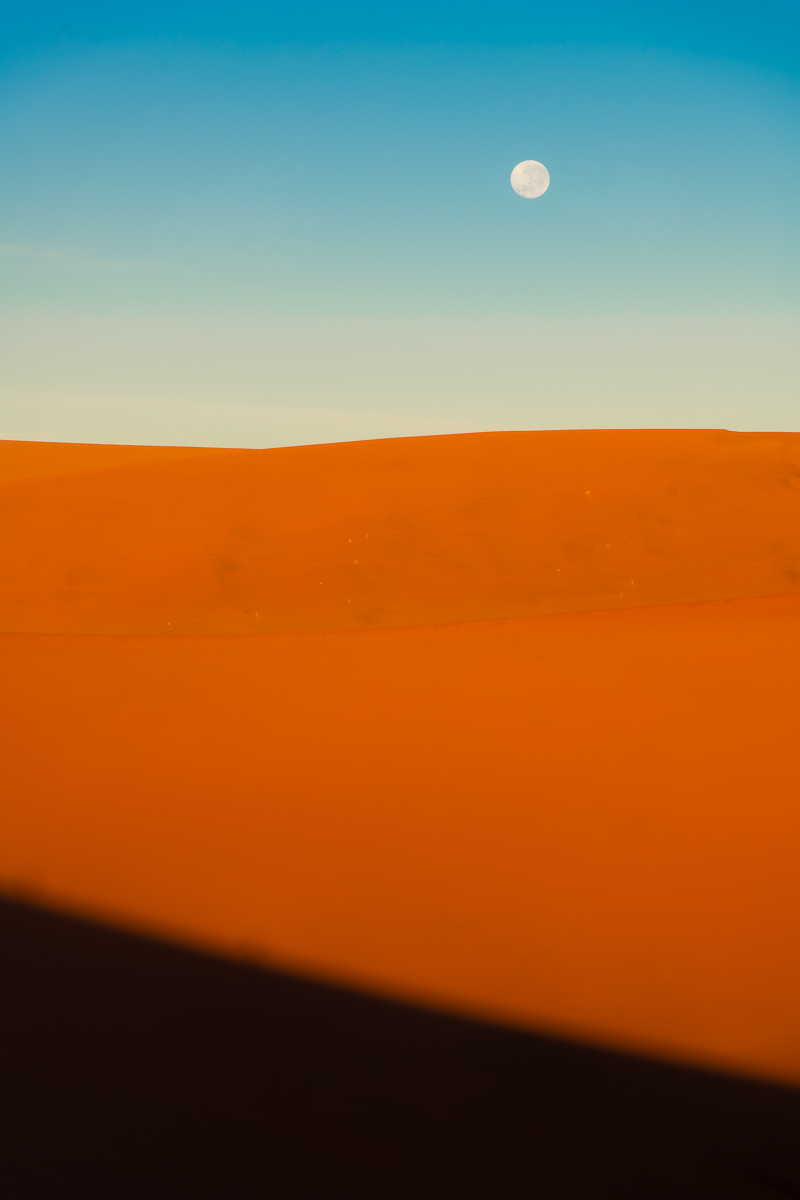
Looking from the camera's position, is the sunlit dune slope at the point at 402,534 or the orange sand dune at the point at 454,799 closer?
the orange sand dune at the point at 454,799

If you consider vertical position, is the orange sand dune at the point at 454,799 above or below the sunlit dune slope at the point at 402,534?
below

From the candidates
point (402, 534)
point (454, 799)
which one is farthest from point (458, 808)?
point (402, 534)

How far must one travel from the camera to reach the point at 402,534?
1395 centimetres

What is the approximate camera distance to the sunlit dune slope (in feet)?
38.0

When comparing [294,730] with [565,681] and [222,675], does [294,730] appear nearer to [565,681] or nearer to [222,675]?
[222,675]

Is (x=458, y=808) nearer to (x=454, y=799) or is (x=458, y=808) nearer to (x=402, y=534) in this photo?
(x=454, y=799)

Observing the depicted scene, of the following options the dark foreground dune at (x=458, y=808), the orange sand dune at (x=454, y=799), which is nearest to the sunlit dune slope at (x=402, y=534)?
the orange sand dune at (x=454, y=799)

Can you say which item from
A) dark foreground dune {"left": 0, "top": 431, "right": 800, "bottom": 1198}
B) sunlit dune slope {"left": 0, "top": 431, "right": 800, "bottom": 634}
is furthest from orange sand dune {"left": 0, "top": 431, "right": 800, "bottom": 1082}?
sunlit dune slope {"left": 0, "top": 431, "right": 800, "bottom": 634}

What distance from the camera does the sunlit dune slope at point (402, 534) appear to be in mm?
11586

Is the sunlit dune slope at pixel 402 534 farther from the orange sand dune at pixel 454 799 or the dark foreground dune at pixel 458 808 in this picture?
the dark foreground dune at pixel 458 808

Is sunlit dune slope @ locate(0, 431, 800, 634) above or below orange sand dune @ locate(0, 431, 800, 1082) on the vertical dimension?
above

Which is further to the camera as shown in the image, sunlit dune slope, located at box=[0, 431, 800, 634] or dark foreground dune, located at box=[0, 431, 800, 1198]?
sunlit dune slope, located at box=[0, 431, 800, 634]

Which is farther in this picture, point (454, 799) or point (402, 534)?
point (402, 534)

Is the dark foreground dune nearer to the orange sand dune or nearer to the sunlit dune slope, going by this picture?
the orange sand dune
